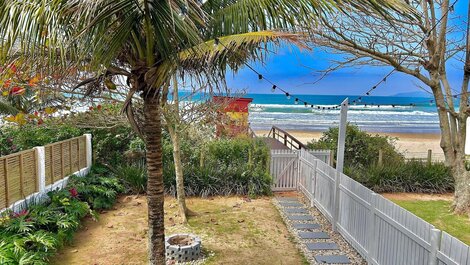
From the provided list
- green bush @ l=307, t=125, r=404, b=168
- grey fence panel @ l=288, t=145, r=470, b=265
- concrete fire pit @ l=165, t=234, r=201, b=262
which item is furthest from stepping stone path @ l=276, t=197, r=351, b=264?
green bush @ l=307, t=125, r=404, b=168

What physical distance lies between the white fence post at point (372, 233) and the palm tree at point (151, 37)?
2621 mm

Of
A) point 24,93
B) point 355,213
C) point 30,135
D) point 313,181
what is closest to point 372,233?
point 355,213

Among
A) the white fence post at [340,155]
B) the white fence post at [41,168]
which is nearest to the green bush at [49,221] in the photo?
the white fence post at [41,168]

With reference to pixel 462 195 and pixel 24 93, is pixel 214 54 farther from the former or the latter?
pixel 24 93

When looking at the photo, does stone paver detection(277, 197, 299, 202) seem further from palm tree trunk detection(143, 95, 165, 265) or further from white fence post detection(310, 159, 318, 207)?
palm tree trunk detection(143, 95, 165, 265)

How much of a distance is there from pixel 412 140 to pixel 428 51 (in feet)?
66.2

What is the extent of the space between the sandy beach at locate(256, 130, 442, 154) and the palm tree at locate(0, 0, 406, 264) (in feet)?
64.1

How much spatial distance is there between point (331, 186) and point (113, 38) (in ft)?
16.9

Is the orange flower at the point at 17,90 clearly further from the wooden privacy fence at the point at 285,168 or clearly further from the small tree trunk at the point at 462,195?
the small tree trunk at the point at 462,195

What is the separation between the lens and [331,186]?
685 centimetres

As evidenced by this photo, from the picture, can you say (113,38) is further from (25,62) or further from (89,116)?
(89,116)

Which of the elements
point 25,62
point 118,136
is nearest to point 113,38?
point 25,62

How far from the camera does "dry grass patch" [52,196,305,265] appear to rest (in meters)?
5.54

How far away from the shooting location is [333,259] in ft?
17.9
